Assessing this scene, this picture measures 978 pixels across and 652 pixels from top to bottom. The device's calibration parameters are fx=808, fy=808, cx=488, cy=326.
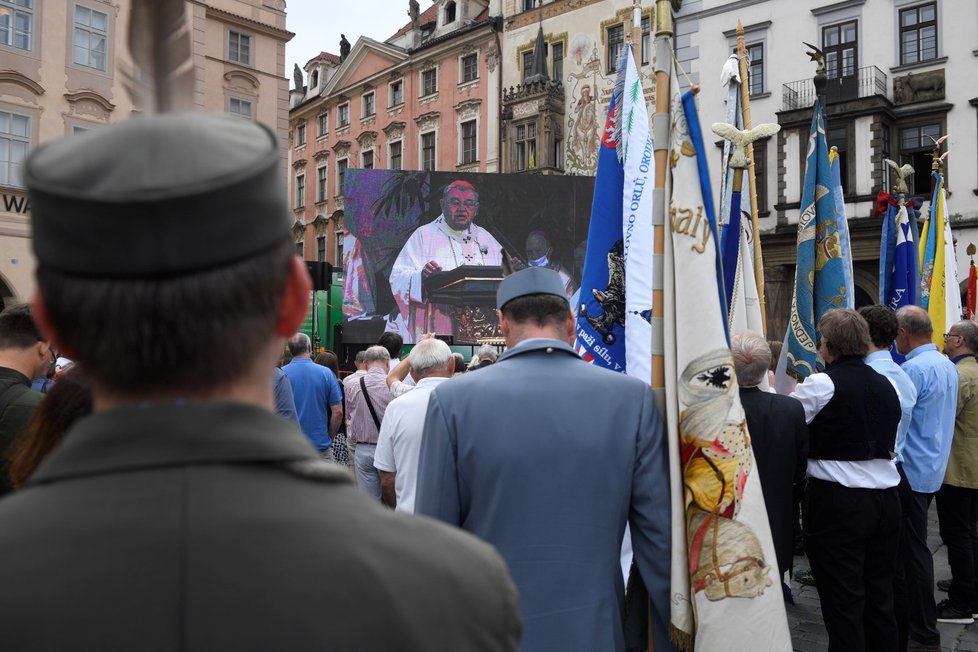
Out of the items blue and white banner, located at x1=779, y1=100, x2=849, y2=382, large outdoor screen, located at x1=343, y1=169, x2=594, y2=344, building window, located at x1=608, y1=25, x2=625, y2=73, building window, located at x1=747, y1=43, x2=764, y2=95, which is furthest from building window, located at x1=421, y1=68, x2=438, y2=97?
blue and white banner, located at x1=779, y1=100, x2=849, y2=382

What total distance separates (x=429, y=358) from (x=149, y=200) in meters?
4.23

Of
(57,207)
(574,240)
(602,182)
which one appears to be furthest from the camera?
(574,240)

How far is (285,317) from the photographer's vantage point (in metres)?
1.01

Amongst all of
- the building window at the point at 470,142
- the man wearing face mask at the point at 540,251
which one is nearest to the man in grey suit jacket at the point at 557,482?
the man wearing face mask at the point at 540,251

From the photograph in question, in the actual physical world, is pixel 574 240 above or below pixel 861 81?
below

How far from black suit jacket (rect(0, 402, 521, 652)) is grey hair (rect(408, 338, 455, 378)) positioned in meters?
4.14

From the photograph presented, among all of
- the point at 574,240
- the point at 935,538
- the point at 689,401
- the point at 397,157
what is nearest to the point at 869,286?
the point at 574,240

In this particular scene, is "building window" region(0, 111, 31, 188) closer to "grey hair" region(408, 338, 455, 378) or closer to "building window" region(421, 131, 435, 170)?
"grey hair" region(408, 338, 455, 378)

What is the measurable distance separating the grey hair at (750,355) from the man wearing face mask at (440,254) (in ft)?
49.8

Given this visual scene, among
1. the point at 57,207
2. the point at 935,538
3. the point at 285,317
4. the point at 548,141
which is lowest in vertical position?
the point at 935,538

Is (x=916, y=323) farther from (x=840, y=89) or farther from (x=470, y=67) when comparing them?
(x=470, y=67)

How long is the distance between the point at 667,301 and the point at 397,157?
117 ft

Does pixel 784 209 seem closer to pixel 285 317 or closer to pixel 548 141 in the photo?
pixel 548 141

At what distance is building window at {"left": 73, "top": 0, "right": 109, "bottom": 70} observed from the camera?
2012 centimetres
